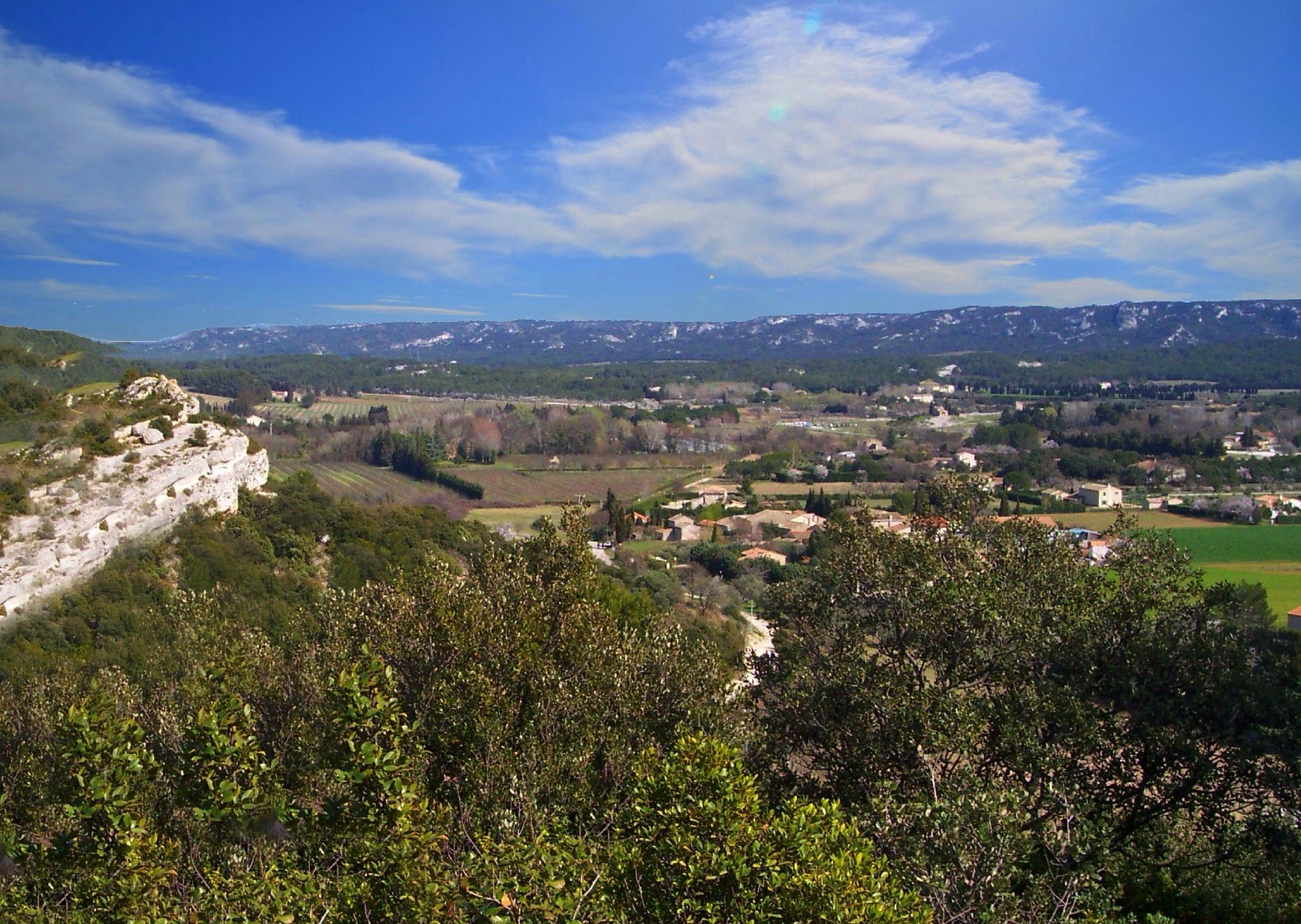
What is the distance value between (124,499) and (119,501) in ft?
0.66

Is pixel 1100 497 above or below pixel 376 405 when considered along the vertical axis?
below

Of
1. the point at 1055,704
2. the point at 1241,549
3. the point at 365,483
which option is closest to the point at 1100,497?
the point at 1241,549

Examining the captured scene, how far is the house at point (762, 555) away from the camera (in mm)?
Answer: 40844

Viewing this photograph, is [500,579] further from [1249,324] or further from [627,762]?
[1249,324]

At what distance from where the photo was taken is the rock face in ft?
73.7

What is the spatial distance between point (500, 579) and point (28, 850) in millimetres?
4532

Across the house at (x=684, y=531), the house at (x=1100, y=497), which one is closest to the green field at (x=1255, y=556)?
the house at (x=1100, y=497)

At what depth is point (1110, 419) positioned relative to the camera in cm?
8181

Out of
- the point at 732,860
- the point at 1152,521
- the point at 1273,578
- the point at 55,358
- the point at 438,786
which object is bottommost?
the point at 1152,521

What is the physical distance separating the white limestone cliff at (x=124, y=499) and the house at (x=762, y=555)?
873 inches

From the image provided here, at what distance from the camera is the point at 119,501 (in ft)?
85.3

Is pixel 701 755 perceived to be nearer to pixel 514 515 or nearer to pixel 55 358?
pixel 514 515

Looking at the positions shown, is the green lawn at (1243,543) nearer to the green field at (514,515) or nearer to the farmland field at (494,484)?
the green field at (514,515)

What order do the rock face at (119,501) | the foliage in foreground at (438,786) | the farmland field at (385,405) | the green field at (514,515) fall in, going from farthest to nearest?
the farmland field at (385,405) → the green field at (514,515) → the rock face at (119,501) → the foliage in foreground at (438,786)
